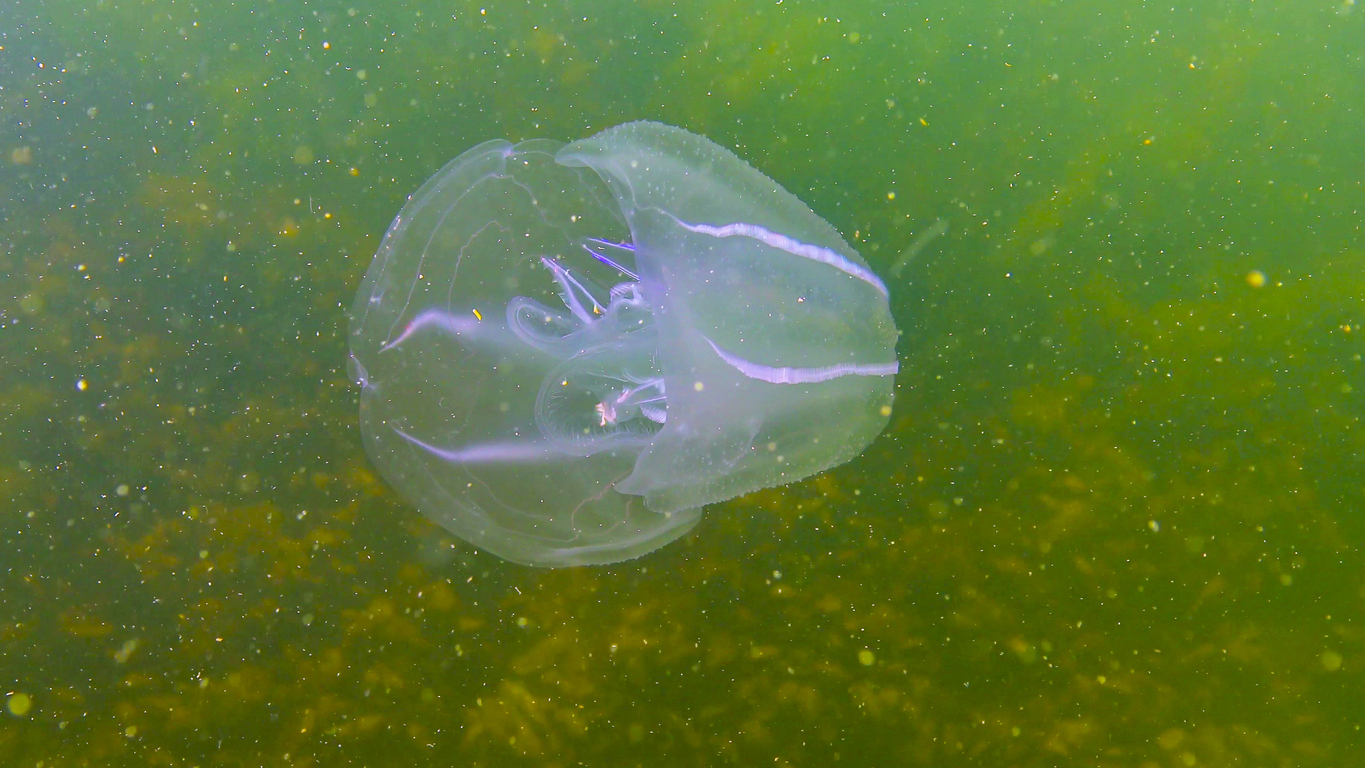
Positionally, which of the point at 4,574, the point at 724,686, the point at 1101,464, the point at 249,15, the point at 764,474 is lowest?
the point at 724,686

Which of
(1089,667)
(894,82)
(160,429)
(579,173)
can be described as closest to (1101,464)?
(1089,667)

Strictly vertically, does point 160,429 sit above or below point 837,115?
below

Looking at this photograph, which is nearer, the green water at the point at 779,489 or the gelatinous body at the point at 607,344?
the gelatinous body at the point at 607,344

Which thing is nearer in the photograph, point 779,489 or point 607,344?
point 607,344

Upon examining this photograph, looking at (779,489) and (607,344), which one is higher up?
(607,344)

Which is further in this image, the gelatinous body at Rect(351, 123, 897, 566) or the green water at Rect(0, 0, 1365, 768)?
the green water at Rect(0, 0, 1365, 768)

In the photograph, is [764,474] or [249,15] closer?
[764,474]

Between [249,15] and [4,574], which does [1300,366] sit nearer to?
[249,15]
